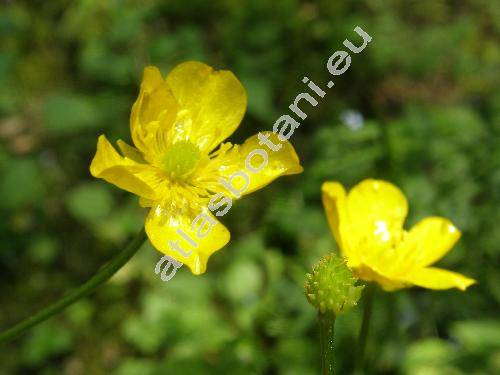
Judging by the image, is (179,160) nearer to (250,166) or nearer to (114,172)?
(250,166)

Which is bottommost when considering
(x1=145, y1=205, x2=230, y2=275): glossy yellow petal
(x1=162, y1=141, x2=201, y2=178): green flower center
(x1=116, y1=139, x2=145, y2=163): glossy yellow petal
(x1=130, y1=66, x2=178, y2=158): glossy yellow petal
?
(x1=145, y1=205, x2=230, y2=275): glossy yellow petal

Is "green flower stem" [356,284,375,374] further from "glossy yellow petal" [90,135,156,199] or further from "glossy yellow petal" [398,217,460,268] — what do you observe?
"glossy yellow petal" [90,135,156,199]

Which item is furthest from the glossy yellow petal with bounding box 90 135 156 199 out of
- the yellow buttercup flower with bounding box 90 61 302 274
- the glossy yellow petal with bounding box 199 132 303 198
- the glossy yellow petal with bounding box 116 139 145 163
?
the glossy yellow petal with bounding box 199 132 303 198

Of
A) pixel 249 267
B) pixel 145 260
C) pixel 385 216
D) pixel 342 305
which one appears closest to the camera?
pixel 342 305

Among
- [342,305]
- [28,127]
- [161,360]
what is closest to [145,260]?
[161,360]

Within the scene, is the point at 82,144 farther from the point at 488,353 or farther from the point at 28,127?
the point at 488,353

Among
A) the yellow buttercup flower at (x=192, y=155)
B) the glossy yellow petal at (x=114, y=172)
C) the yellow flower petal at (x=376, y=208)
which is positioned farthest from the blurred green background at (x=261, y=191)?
the glossy yellow petal at (x=114, y=172)
